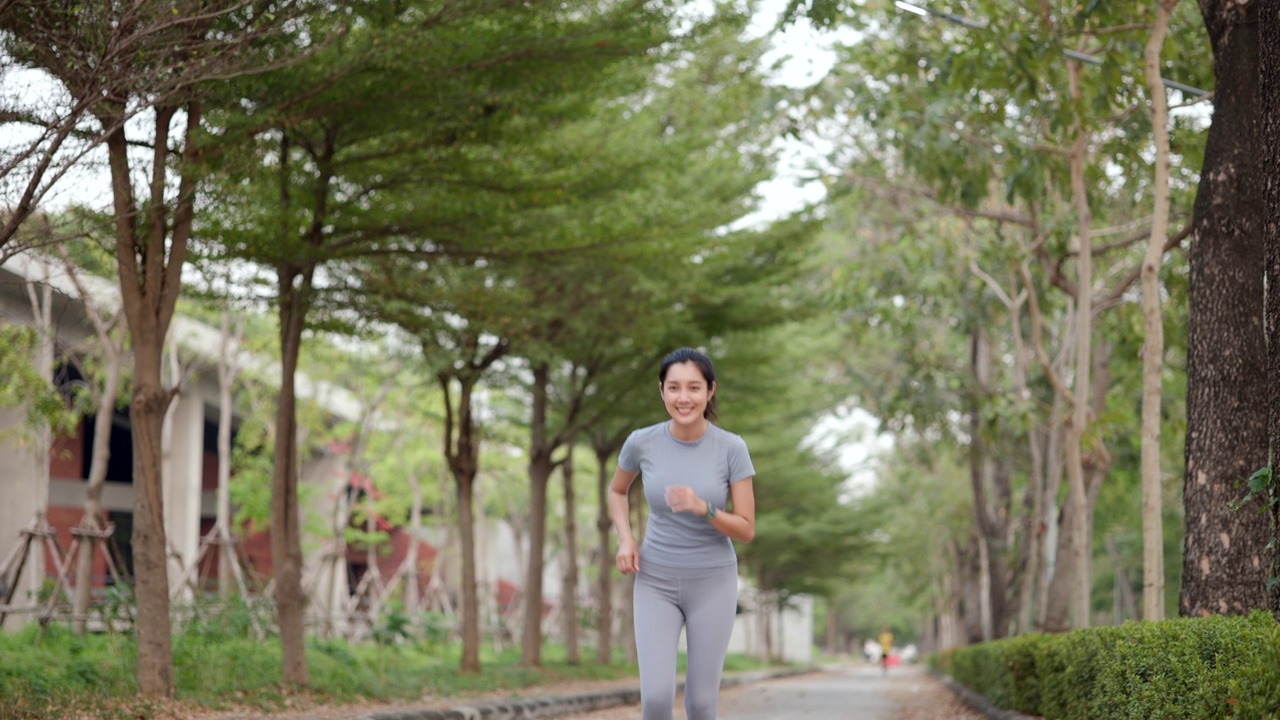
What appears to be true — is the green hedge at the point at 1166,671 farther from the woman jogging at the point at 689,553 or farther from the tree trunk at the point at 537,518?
the tree trunk at the point at 537,518

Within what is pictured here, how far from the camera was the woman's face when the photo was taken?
4352 millimetres

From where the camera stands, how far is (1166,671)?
5.65 m

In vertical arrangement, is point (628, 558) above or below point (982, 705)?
above

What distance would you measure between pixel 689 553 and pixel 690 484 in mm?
229

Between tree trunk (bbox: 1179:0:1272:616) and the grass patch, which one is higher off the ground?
tree trunk (bbox: 1179:0:1272:616)

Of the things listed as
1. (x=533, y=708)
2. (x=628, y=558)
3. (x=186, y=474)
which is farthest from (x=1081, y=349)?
(x=186, y=474)

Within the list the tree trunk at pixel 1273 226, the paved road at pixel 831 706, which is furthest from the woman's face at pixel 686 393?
the paved road at pixel 831 706

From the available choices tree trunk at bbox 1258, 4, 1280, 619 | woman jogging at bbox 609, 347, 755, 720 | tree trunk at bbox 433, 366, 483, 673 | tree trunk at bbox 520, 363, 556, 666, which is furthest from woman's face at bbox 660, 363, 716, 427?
tree trunk at bbox 520, 363, 556, 666

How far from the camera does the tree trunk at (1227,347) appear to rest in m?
7.36

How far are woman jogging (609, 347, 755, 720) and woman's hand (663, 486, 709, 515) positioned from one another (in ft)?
0.56

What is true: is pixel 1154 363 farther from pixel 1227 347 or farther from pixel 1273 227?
pixel 1273 227

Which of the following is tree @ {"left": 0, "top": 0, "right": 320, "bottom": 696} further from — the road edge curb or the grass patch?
the road edge curb

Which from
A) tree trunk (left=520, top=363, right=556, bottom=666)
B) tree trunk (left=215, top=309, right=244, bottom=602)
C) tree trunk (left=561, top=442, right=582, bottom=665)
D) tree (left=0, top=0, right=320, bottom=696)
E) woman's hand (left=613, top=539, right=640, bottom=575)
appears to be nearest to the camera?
woman's hand (left=613, top=539, right=640, bottom=575)

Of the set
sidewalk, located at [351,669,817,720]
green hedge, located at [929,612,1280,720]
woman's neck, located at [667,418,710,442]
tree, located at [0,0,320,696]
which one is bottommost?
sidewalk, located at [351,669,817,720]
